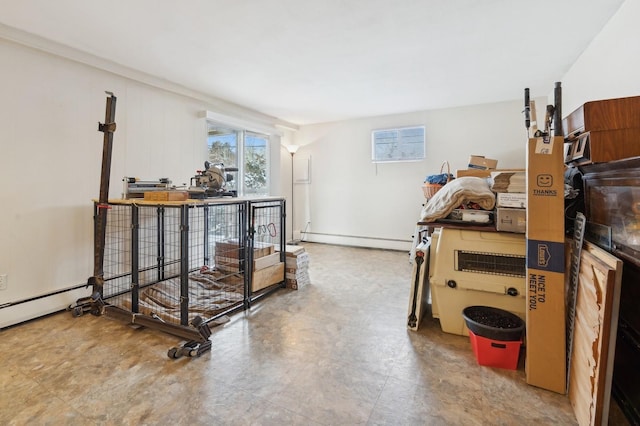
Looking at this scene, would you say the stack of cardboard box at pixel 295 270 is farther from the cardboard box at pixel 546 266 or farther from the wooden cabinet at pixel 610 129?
the wooden cabinet at pixel 610 129

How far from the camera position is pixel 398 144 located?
16.7 ft

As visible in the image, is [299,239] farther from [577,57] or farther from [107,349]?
[577,57]

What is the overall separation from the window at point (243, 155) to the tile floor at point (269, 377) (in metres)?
2.40

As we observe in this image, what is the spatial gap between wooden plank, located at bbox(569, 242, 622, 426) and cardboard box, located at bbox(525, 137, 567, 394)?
0.08 metres

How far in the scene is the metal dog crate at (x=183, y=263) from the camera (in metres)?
2.38

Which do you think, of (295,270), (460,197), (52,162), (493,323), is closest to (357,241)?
(295,270)

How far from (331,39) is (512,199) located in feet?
6.34

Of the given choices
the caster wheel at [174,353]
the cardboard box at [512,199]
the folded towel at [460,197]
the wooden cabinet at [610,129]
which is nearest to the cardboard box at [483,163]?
the folded towel at [460,197]

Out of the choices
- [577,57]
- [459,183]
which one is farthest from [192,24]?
[577,57]

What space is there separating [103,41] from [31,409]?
274 centimetres

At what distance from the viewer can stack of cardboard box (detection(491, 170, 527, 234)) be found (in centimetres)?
196

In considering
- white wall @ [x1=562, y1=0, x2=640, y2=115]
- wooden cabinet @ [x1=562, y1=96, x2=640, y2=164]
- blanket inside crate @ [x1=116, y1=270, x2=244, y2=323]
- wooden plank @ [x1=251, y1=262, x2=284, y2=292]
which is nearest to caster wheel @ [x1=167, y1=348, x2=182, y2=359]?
blanket inside crate @ [x1=116, y1=270, x2=244, y2=323]

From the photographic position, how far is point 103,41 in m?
2.54

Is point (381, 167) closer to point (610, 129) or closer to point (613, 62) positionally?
point (613, 62)
